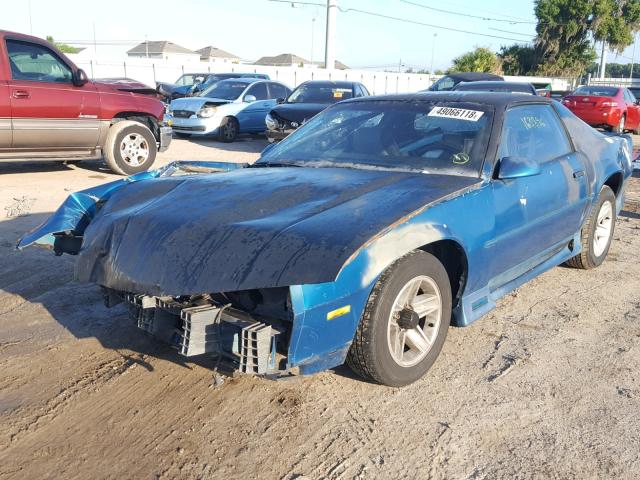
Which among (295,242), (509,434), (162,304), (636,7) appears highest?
(636,7)

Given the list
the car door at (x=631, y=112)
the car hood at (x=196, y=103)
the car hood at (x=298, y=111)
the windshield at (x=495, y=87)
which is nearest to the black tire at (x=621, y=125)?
the car door at (x=631, y=112)

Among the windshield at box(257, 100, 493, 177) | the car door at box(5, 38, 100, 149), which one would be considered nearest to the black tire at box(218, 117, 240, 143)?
the car door at box(5, 38, 100, 149)

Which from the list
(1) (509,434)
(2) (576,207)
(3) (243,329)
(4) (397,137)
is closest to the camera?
(3) (243,329)

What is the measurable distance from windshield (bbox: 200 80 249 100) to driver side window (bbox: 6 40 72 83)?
7137mm

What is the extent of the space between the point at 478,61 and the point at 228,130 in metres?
35.5

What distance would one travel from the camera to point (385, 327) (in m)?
3.08

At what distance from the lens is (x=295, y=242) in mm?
2871

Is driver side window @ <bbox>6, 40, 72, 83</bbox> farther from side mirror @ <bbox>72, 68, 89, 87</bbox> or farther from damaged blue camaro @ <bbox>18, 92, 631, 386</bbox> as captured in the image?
damaged blue camaro @ <bbox>18, 92, 631, 386</bbox>

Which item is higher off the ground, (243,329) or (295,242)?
(295,242)

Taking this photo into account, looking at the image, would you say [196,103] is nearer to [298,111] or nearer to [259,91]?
[259,91]

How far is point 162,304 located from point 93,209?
4.24 feet

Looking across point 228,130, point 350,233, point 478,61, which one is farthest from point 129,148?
point 478,61

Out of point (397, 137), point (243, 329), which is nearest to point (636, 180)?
point (397, 137)

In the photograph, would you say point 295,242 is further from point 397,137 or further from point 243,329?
point 397,137
